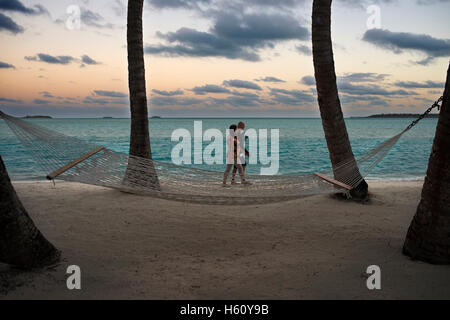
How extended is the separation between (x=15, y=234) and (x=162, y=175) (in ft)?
5.33

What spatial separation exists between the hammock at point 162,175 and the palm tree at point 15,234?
0.54 metres

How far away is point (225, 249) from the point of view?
3.46 m

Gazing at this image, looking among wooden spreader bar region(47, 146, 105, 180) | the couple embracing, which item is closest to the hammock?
wooden spreader bar region(47, 146, 105, 180)

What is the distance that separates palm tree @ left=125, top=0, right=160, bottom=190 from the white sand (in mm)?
881

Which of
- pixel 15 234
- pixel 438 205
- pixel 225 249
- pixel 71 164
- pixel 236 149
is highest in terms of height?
pixel 236 149

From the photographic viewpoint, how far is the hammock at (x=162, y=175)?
323 cm

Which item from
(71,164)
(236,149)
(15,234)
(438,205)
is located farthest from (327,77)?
(15,234)

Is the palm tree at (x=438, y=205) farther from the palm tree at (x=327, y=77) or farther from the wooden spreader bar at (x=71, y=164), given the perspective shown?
the wooden spreader bar at (x=71, y=164)

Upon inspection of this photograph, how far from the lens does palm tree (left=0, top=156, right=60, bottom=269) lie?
2.40 meters

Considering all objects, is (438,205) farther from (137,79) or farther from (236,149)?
(236,149)

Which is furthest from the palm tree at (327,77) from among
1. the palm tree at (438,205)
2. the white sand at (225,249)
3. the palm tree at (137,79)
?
the palm tree at (137,79)
